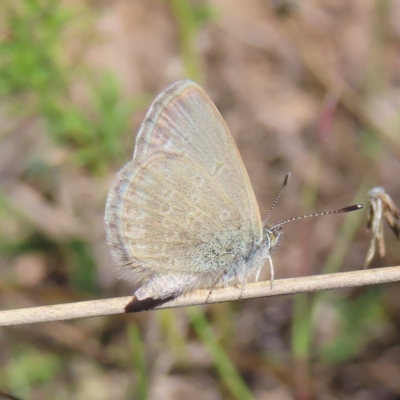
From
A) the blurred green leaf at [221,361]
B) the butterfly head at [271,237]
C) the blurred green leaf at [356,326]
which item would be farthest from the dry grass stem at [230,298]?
the blurred green leaf at [356,326]

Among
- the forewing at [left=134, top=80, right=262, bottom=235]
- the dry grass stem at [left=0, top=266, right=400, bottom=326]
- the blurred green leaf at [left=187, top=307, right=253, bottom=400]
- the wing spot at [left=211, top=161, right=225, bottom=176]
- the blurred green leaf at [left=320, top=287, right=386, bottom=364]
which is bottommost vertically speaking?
the blurred green leaf at [left=320, top=287, right=386, bottom=364]

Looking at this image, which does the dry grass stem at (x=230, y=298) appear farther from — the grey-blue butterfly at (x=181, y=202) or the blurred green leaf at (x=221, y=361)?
the blurred green leaf at (x=221, y=361)

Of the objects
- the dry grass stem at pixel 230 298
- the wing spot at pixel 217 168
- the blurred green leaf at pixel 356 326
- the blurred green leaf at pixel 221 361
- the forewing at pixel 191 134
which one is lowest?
the blurred green leaf at pixel 356 326

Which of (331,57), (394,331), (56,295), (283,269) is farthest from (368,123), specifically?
(56,295)

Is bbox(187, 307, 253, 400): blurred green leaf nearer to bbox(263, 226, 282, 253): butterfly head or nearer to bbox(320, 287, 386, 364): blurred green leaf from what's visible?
bbox(320, 287, 386, 364): blurred green leaf

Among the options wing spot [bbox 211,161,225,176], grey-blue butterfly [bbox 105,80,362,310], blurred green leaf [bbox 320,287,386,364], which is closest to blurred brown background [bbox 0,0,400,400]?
blurred green leaf [bbox 320,287,386,364]
